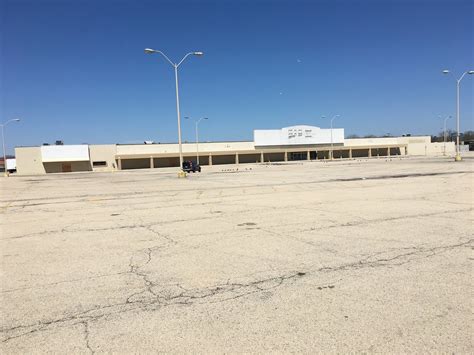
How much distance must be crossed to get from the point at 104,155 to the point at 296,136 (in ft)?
150

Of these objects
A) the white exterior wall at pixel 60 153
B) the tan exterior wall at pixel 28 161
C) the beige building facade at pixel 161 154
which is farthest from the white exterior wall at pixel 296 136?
the tan exterior wall at pixel 28 161

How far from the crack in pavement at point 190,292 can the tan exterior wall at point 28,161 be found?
281 feet

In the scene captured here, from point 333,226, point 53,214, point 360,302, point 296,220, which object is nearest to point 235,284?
point 360,302

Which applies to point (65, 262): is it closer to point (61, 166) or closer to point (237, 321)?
point (237, 321)

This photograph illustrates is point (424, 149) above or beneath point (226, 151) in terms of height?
beneath

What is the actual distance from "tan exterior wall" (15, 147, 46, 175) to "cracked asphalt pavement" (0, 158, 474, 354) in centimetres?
8043

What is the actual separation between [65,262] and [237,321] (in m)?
3.97

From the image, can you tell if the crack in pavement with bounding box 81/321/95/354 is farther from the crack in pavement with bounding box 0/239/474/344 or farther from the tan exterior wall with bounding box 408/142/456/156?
the tan exterior wall with bounding box 408/142/456/156

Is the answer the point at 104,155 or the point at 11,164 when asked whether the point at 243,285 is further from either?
the point at 11,164

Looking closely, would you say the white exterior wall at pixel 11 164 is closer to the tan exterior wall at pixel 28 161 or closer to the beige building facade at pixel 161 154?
the tan exterior wall at pixel 28 161

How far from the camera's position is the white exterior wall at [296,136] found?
Result: 97.1m

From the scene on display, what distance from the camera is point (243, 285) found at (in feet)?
18.1

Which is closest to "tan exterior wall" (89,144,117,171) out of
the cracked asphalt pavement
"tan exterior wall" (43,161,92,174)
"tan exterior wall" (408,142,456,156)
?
"tan exterior wall" (43,161,92,174)

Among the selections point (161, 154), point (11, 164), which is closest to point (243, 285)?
point (161, 154)
